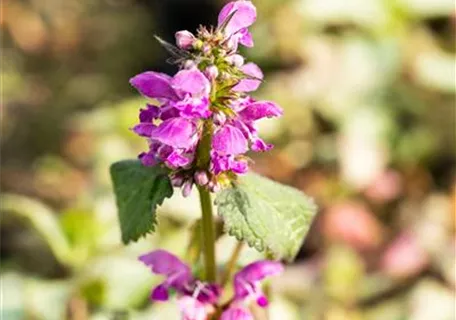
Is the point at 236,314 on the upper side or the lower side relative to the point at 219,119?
lower

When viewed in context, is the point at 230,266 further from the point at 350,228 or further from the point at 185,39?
the point at 350,228

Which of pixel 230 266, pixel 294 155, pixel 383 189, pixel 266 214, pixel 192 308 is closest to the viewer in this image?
pixel 266 214

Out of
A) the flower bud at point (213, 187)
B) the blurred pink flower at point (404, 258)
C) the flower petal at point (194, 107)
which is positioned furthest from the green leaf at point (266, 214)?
the blurred pink flower at point (404, 258)

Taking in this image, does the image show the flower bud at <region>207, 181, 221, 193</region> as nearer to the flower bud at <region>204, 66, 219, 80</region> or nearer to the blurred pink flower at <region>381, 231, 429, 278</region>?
the flower bud at <region>204, 66, 219, 80</region>

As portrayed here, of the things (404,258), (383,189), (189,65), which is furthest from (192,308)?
(383,189)

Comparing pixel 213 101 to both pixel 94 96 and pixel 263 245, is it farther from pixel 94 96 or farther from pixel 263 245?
→ pixel 94 96

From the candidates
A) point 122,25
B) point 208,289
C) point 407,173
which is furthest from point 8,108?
point 208,289
